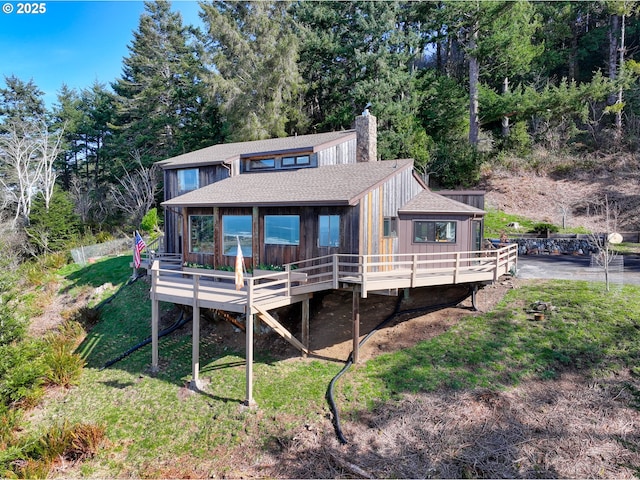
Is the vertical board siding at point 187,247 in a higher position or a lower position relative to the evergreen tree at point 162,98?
lower

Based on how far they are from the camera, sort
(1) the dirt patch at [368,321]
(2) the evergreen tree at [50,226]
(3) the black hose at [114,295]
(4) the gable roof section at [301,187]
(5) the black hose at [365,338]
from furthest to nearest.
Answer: (2) the evergreen tree at [50,226] < (3) the black hose at [114,295] < (1) the dirt patch at [368,321] < (4) the gable roof section at [301,187] < (5) the black hose at [365,338]

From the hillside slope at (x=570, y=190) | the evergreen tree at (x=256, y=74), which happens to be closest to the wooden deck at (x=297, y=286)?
the hillside slope at (x=570, y=190)

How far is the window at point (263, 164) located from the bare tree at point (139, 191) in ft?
55.3

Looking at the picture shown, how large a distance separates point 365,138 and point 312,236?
26.2 feet

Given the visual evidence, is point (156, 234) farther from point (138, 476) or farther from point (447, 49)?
point (447, 49)

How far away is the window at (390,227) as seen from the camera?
42.4ft

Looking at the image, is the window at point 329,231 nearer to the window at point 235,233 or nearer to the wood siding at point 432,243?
the window at point 235,233

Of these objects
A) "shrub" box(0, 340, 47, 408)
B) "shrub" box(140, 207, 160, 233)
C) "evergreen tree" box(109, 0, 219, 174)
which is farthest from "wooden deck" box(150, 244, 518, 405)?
"evergreen tree" box(109, 0, 219, 174)

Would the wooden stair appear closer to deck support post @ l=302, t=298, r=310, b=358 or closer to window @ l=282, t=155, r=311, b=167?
deck support post @ l=302, t=298, r=310, b=358

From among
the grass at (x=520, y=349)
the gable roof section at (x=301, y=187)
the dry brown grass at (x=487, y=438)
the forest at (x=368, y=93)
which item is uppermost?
the forest at (x=368, y=93)

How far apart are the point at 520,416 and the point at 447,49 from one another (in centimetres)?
3612

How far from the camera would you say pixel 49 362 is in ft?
39.6

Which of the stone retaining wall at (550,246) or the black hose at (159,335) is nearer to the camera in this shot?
the black hose at (159,335)

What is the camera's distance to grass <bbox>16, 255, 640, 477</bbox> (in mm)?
8930
